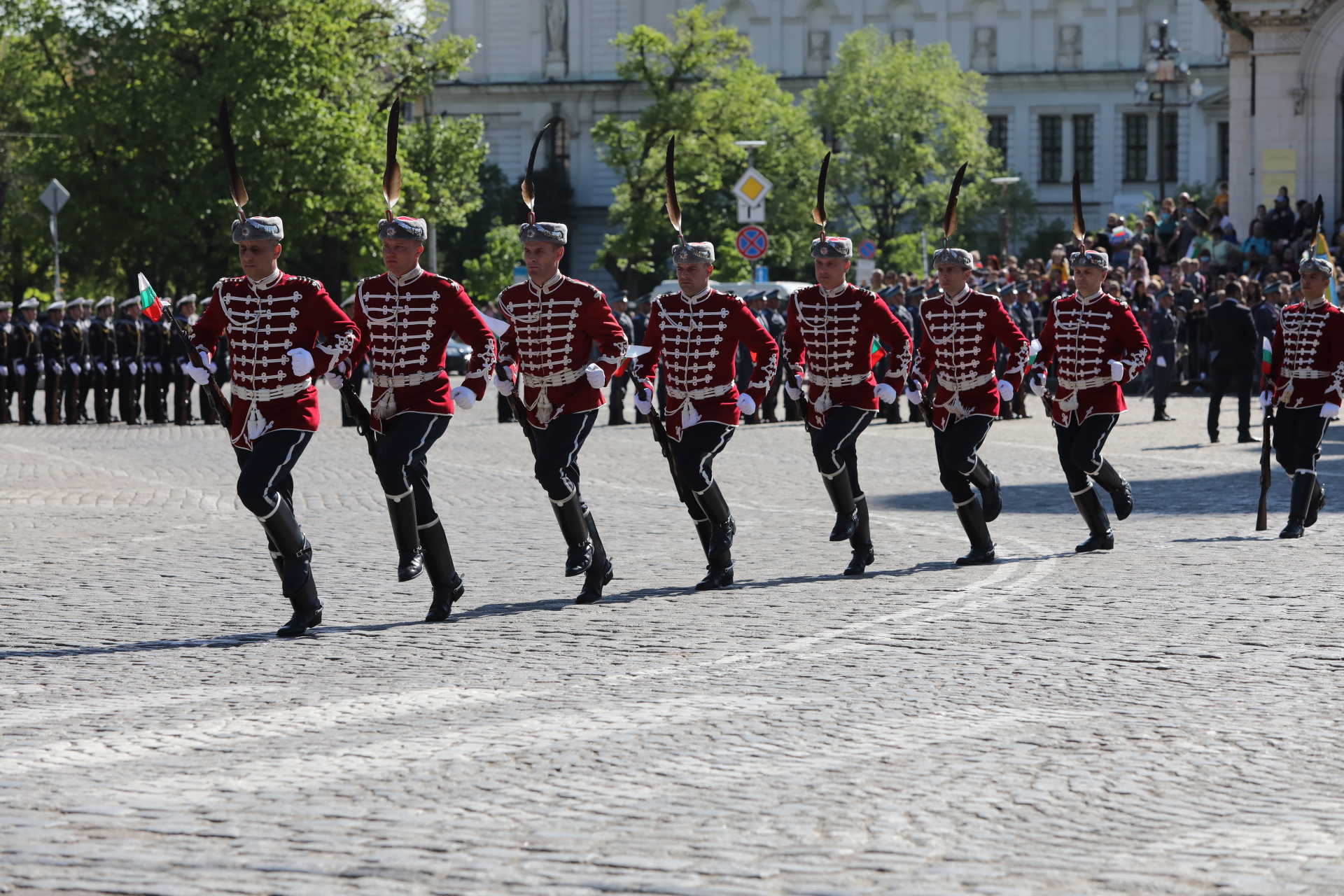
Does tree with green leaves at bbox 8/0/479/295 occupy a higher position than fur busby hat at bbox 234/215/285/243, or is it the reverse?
tree with green leaves at bbox 8/0/479/295

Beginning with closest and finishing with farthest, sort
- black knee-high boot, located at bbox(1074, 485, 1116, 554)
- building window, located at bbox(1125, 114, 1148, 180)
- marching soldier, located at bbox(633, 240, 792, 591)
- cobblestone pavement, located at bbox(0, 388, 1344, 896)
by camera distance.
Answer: cobblestone pavement, located at bbox(0, 388, 1344, 896), marching soldier, located at bbox(633, 240, 792, 591), black knee-high boot, located at bbox(1074, 485, 1116, 554), building window, located at bbox(1125, 114, 1148, 180)

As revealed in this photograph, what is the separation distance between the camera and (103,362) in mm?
28891

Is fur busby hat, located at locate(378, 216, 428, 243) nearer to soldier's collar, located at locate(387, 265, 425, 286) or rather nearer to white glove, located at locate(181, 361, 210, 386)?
soldier's collar, located at locate(387, 265, 425, 286)

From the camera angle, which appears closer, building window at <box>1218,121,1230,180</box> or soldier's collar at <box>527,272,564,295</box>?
soldier's collar at <box>527,272,564,295</box>

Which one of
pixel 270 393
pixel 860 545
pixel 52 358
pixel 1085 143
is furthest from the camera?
pixel 1085 143

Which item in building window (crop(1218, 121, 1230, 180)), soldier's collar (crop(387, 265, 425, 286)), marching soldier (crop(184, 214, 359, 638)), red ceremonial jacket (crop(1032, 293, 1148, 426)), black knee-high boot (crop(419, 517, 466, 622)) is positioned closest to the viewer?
marching soldier (crop(184, 214, 359, 638))

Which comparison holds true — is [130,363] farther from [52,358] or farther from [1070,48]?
[1070,48]

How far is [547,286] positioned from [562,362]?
0.40 metres

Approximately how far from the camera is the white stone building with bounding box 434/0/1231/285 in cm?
8500

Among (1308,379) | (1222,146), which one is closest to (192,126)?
(1308,379)

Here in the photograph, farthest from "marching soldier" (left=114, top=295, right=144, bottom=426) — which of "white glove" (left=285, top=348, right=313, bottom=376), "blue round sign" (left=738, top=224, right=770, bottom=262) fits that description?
"white glove" (left=285, top=348, right=313, bottom=376)

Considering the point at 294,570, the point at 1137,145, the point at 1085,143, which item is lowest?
the point at 294,570

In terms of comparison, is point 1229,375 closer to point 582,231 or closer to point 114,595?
point 114,595

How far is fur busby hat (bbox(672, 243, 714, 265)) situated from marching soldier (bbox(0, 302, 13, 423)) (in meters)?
19.6
